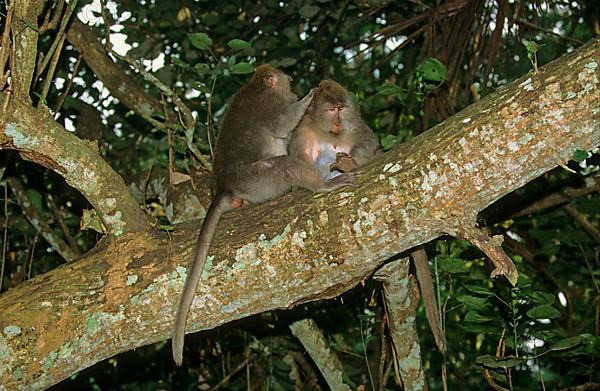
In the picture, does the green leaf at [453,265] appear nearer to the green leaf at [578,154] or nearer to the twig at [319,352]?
the twig at [319,352]

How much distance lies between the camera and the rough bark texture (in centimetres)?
235

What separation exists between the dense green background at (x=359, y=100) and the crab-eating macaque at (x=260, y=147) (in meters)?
0.25

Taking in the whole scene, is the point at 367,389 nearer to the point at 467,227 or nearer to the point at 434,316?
the point at 434,316

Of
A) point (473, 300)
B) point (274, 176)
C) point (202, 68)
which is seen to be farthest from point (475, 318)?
point (202, 68)

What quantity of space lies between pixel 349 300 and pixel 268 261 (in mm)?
1974

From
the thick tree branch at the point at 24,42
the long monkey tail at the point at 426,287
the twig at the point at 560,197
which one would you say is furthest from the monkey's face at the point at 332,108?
the thick tree branch at the point at 24,42

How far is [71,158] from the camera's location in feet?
9.46

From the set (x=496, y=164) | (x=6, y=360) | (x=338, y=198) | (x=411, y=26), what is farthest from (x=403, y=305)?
(x=411, y=26)

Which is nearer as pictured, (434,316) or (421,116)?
(434,316)

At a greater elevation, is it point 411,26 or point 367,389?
point 411,26

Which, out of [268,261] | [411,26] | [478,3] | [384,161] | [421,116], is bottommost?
[268,261]

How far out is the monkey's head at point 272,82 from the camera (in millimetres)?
4035

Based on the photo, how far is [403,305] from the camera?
3.43 metres

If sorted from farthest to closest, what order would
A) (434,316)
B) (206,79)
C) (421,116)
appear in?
1. (206,79)
2. (421,116)
3. (434,316)
